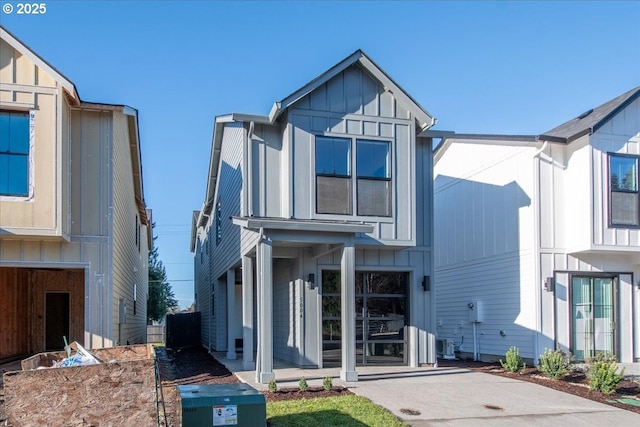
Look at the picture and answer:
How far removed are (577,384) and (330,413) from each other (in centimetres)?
569

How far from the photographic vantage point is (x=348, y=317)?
34.6 feet

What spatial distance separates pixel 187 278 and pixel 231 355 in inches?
2074

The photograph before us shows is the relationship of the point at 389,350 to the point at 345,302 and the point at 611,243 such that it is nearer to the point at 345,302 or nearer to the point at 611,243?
the point at 345,302

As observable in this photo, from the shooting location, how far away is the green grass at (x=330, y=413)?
714cm

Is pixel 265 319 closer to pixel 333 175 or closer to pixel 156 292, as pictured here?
pixel 333 175

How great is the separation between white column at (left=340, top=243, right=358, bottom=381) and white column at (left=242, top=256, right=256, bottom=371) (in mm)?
2441

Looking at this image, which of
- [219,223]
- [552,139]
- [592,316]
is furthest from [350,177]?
[219,223]

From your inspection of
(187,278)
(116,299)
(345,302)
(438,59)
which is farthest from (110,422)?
(187,278)

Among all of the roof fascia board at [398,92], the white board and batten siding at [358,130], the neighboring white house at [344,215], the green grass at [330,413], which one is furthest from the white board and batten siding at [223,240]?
the green grass at [330,413]

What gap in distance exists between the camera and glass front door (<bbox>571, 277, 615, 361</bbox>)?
13500mm

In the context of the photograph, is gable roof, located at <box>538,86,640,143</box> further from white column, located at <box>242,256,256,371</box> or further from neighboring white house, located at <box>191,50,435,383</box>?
white column, located at <box>242,256,256,371</box>

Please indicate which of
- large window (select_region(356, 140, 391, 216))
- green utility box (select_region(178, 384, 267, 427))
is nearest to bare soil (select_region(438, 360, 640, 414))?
large window (select_region(356, 140, 391, 216))

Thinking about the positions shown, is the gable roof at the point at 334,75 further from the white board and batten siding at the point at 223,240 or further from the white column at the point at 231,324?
the white column at the point at 231,324

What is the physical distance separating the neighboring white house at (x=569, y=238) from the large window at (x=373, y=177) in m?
1.98
